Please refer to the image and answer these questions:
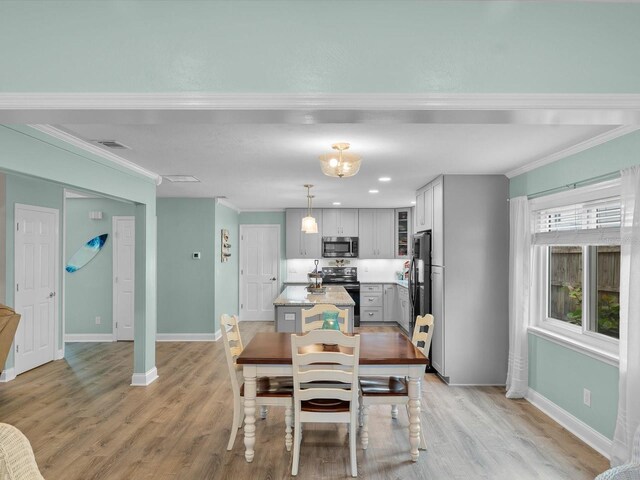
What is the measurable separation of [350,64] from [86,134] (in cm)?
261

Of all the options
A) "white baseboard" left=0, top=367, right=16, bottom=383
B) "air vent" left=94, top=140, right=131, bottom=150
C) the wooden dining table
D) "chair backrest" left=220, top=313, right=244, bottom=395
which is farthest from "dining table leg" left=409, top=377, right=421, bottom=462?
"white baseboard" left=0, top=367, right=16, bottom=383

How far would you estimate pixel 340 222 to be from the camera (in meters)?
8.98

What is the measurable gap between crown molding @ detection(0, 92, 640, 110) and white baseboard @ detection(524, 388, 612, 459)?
2.82 meters

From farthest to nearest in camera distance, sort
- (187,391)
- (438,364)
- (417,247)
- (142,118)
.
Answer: (417,247)
(438,364)
(187,391)
(142,118)

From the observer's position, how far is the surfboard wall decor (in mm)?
7309

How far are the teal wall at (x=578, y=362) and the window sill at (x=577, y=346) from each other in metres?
0.05

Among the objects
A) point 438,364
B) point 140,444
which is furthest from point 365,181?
point 140,444

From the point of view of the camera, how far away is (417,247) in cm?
606

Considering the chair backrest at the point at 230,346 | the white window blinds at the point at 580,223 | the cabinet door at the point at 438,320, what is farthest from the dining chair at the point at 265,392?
the white window blinds at the point at 580,223

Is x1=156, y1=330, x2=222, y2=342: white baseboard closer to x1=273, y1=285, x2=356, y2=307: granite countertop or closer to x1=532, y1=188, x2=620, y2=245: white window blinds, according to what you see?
x1=273, y1=285, x2=356, y2=307: granite countertop

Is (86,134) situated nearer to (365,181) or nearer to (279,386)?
(279,386)

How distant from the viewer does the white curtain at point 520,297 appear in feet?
15.0

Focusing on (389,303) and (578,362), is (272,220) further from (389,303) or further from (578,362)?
(578,362)

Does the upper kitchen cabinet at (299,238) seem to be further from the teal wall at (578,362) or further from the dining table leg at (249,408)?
the dining table leg at (249,408)
